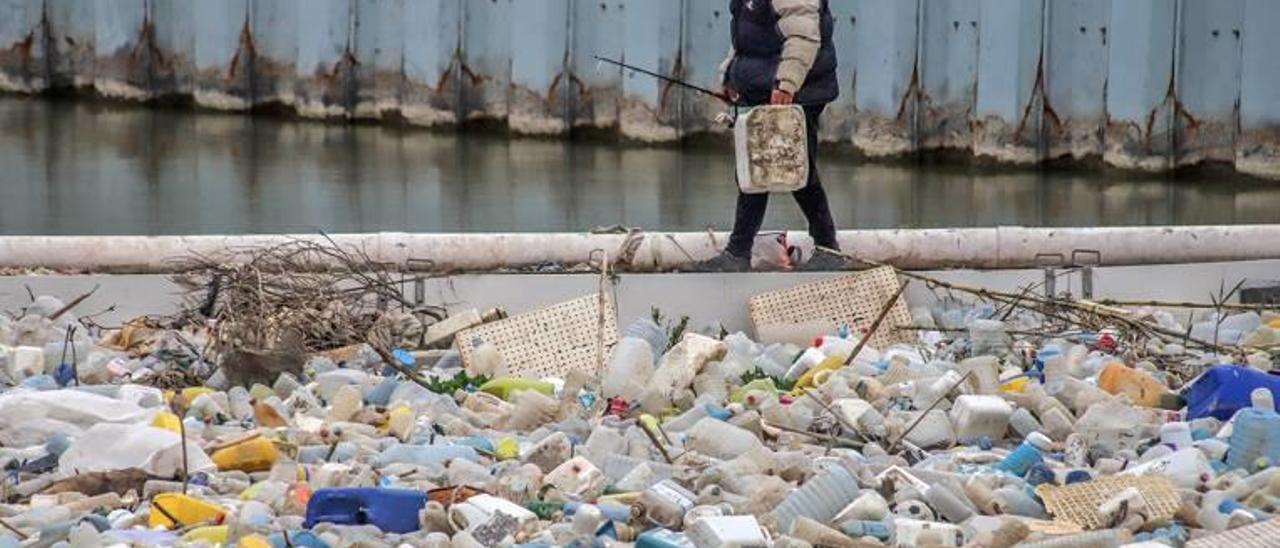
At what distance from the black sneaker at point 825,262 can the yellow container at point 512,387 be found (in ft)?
6.02

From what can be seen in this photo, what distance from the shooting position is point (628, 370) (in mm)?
8172

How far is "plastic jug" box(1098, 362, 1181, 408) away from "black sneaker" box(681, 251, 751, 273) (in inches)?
81.8

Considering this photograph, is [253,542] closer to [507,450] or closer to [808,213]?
[507,450]

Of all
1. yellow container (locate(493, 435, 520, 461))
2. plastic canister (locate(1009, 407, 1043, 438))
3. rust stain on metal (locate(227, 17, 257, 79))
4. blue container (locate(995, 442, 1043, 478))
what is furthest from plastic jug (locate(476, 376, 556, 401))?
rust stain on metal (locate(227, 17, 257, 79))

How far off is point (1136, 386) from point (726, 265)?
2292 mm

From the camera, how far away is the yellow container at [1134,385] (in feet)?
25.9

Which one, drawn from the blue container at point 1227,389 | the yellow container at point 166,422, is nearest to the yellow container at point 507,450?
the yellow container at point 166,422

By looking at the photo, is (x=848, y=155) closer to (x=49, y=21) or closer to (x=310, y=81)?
(x=310, y=81)

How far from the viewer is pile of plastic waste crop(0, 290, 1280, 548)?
6148mm

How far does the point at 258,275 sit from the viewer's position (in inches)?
348

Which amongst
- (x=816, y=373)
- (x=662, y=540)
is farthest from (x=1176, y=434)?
(x=662, y=540)

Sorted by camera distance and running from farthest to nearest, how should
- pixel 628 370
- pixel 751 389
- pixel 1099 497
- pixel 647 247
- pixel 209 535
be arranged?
pixel 647 247, pixel 628 370, pixel 751 389, pixel 1099 497, pixel 209 535

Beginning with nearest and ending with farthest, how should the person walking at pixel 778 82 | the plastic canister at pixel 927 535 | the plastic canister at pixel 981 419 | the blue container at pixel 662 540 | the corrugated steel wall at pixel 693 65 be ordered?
the blue container at pixel 662 540 → the plastic canister at pixel 927 535 → the plastic canister at pixel 981 419 → the person walking at pixel 778 82 → the corrugated steel wall at pixel 693 65

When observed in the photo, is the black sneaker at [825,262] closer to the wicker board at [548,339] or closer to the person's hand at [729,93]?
the person's hand at [729,93]
